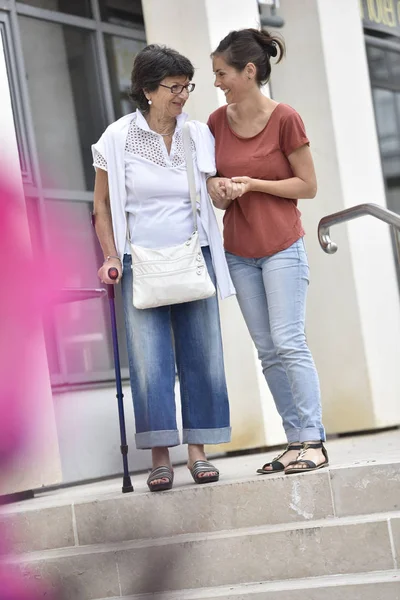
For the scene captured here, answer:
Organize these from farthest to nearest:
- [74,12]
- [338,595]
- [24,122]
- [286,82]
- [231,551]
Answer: [286,82] < [74,12] < [24,122] < [231,551] < [338,595]

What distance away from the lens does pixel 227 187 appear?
3.21m

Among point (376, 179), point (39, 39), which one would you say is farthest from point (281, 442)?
point (39, 39)

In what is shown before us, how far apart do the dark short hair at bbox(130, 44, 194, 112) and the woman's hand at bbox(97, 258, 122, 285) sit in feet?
1.98

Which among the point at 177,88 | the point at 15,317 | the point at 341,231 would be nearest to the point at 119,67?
the point at 341,231

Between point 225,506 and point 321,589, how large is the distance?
52 cm

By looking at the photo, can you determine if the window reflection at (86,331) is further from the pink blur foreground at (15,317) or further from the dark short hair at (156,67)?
the pink blur foreground at (15,317)

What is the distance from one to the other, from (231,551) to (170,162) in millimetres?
1340

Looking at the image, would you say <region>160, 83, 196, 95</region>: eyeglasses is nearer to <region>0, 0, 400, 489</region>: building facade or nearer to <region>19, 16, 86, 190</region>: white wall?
<region>0, 0, 400, 489</region>: building facade

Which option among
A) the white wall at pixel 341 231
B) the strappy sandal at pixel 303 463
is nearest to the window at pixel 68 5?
the white wall at pixel 341 231

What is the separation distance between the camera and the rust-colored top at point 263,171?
130 inches

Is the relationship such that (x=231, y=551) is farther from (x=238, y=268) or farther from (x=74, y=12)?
(x=74, y=12)

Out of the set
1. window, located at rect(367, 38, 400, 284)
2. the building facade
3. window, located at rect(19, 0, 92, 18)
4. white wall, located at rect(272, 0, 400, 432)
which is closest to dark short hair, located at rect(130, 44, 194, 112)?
the building facade

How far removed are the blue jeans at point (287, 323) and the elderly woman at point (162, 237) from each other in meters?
0.12

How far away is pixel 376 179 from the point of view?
19.2 ft
